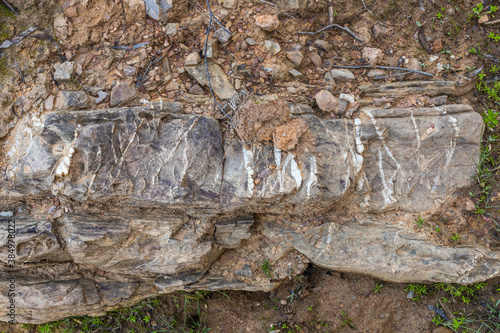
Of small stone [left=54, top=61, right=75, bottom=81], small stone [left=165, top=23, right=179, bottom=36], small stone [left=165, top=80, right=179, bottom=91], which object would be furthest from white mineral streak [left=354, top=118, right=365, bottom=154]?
small stone [left=54, top=61, right=75, bottom=81]

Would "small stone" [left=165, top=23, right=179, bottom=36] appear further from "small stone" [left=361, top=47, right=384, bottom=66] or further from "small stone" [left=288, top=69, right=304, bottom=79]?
"small stone" [left=361, top=47, right=384, bottom=66]

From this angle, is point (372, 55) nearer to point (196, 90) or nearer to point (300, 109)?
point (300, 109)

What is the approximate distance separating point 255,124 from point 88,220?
77.2 inches

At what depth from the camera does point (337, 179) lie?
363cm

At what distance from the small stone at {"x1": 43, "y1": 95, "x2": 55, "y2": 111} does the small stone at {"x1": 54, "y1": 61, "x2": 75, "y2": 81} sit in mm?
223

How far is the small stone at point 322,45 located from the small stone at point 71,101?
8.54 ft

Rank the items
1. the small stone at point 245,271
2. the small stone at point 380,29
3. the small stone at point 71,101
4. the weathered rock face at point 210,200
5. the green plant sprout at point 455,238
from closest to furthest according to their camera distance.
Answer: the weathered rock face at point 210,200
the small stone at point 71,101
the green plant sprout at point 455,238
the small stone at point 380,29
the small stone at point 245,271

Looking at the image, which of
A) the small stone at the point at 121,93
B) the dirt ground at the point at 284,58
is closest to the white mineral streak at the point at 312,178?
the dirt ground at the point at 284,58

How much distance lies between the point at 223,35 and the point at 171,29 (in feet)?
1.88

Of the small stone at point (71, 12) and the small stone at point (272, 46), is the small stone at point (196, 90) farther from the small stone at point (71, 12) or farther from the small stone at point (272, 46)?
the small stone at point (71, 12)

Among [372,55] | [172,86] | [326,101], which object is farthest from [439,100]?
[172,86]

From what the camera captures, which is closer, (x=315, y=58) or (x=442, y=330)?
(x=315, y=58)

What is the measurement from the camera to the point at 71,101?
3.69m

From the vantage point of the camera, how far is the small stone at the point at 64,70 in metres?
3.79
